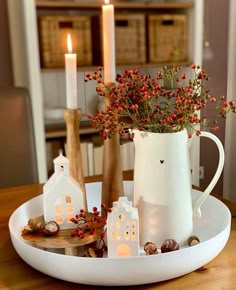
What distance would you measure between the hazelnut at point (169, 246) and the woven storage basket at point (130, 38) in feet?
5.56

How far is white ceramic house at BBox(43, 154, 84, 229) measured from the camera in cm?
88

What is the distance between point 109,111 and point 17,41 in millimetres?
1527

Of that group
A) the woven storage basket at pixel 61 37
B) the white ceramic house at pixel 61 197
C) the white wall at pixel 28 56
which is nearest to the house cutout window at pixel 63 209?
the white ceramic house at pixel 61 197

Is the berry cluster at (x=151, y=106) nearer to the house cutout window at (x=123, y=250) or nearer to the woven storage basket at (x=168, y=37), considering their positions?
the house cutout window at (x=123, y=250)


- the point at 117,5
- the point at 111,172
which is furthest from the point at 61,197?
the point at 117,5

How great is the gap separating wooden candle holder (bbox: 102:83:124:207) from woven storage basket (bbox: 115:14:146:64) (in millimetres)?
1502

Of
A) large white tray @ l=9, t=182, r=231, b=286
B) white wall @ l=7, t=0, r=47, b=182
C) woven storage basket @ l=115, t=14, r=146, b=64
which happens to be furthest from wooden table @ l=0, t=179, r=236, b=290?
woven storage basket @ l=115, t=14, r=146, b=64

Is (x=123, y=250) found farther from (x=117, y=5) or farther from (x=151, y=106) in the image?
(x=117, y=5)

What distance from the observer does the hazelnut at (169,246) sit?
0.80 meters

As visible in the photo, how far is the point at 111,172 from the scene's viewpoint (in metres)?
0.95

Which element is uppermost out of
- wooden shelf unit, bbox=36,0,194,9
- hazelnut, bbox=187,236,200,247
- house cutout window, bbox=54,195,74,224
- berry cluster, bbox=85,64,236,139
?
wooden shelf unit, bbox=36,0,194,9

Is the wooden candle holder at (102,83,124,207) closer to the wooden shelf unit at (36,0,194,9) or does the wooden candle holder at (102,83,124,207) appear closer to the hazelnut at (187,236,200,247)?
the hazelnut at (187,236,200,247)

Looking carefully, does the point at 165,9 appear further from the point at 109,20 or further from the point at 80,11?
the point at 109,20

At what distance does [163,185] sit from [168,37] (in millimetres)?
1777
